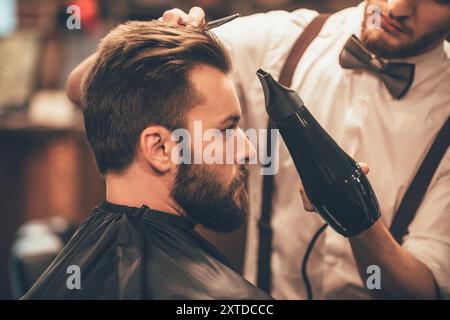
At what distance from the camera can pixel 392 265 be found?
5.37 feet

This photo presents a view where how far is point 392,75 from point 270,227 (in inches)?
24.3

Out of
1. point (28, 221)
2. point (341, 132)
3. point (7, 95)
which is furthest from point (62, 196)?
point (341, 132)

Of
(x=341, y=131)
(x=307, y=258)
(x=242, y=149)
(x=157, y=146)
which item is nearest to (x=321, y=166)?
(x=242, y=149)

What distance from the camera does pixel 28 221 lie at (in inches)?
176

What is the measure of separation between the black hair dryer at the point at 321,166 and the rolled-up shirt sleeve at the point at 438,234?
35 cm

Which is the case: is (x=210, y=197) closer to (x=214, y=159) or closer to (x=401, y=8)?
(x=214, y=159)

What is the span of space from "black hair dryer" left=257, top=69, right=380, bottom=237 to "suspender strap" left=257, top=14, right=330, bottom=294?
1.77ft

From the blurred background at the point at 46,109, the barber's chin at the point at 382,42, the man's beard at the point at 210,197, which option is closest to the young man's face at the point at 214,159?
the man's beard at the point at 210,197

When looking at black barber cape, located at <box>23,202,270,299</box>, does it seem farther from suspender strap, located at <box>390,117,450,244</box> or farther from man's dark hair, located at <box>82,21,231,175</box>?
suspender strap, located at <box>390,117,450,244</box>

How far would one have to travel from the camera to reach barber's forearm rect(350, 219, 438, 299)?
1575mm

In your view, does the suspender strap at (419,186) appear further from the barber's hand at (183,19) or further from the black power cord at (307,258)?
the barber's hand at (183,19)

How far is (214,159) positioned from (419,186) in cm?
64

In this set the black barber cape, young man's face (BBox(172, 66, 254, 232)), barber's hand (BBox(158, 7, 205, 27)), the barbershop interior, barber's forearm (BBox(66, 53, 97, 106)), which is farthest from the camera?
the barbershop interior

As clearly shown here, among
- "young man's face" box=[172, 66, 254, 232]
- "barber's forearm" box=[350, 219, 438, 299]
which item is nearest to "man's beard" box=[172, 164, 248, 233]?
"young man's face" box=[172, 66, 254, 232]
